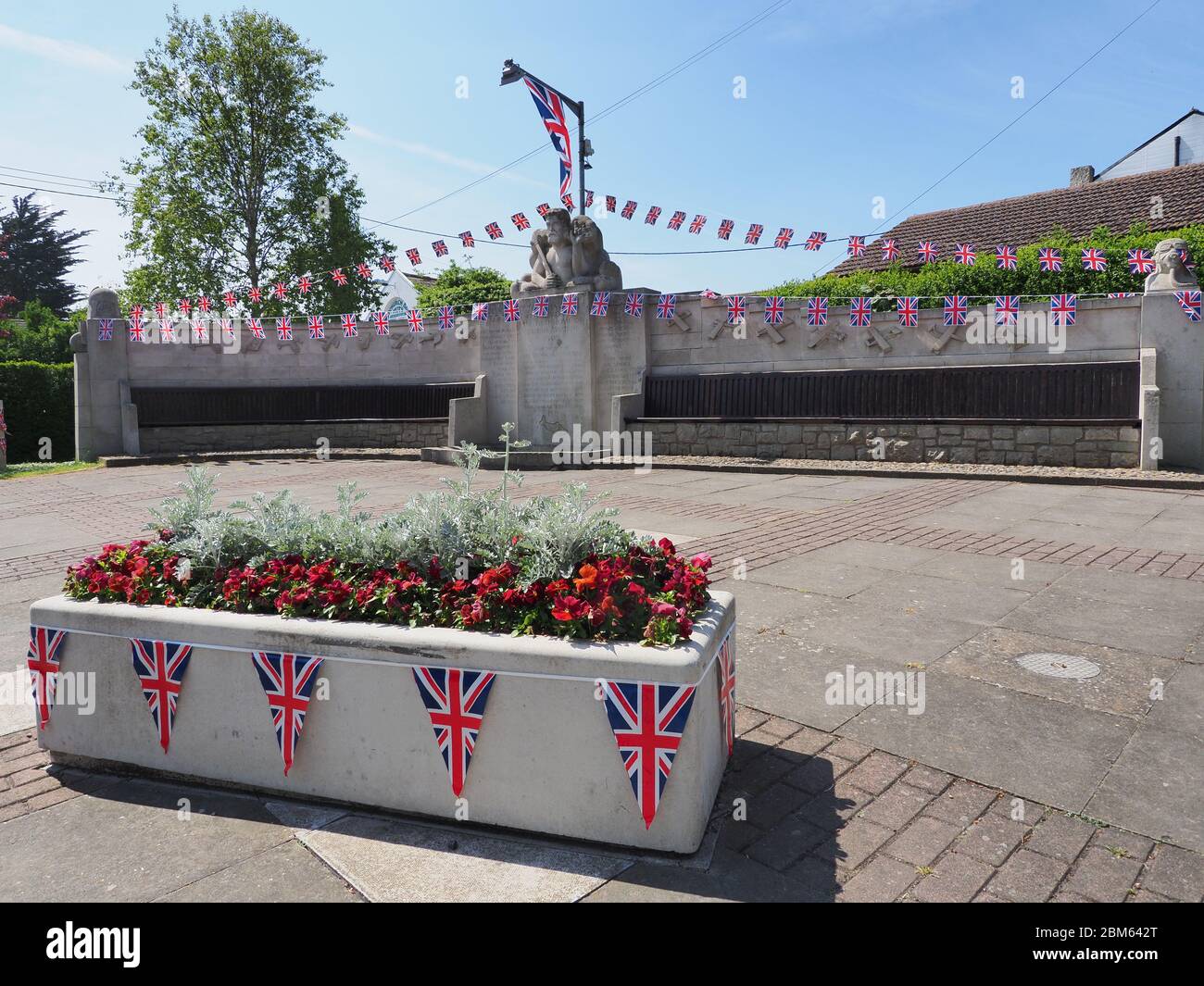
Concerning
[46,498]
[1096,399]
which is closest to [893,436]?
[1096,399]

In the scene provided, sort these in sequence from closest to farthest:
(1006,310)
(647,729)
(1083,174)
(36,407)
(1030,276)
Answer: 1. (647,729)
2. (1006,310)
3. (1030,276)
4. (36,407)
5. (1083,174)

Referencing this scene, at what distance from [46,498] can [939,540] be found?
13.3m

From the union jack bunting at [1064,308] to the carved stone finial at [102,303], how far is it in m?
20.2

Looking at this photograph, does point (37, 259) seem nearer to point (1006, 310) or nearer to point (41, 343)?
point (41, 343)

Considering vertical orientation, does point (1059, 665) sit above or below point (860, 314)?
below

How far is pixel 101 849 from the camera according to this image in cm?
297

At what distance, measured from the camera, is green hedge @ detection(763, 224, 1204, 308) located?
66.2 ft

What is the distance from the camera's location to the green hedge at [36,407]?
2300cm

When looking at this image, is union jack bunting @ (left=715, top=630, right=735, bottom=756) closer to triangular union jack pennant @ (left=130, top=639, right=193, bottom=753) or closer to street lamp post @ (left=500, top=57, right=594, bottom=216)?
triangular union jack pennant @ (left=130, top=639, right=193, bottom=753)

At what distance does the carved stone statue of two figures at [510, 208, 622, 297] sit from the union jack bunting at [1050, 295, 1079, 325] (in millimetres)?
8345

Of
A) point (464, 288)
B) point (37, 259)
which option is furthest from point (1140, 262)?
point (37, 259)

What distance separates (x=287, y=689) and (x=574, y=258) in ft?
50.0

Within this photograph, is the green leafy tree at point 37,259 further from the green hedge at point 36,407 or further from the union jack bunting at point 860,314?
the union jack bunting at point 860,314

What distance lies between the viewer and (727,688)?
3463 mm
